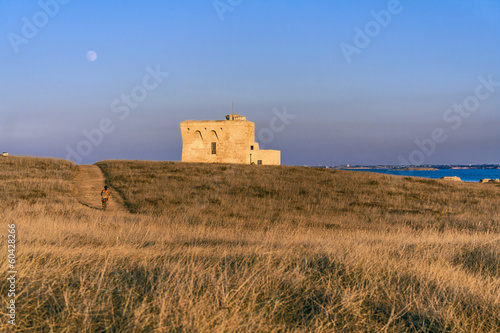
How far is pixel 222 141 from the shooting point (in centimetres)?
4547

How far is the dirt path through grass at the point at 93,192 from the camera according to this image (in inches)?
694

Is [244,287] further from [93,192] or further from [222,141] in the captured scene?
[222,141]

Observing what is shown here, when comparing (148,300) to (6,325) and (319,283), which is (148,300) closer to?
(6,325)

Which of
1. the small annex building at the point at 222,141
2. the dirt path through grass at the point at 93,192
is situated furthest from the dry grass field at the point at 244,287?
the small annex building at the point at 222,141

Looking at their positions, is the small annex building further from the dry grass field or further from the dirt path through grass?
the dry grass field

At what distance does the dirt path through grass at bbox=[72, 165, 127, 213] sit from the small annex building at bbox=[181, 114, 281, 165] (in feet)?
59.1

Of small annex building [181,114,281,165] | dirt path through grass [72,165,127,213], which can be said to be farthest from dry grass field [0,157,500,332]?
small annex building [181,114,281,165]

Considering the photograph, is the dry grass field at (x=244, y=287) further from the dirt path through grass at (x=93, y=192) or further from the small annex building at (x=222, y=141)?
the small annex building at (x=222, y=141)

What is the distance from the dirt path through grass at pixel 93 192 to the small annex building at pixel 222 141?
18.0m

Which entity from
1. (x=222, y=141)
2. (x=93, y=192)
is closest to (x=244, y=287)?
(x=93, y=192)

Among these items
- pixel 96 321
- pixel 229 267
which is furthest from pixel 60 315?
pixel 229 267

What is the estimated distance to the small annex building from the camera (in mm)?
44781

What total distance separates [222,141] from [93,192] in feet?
83.3

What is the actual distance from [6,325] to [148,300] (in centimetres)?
116
